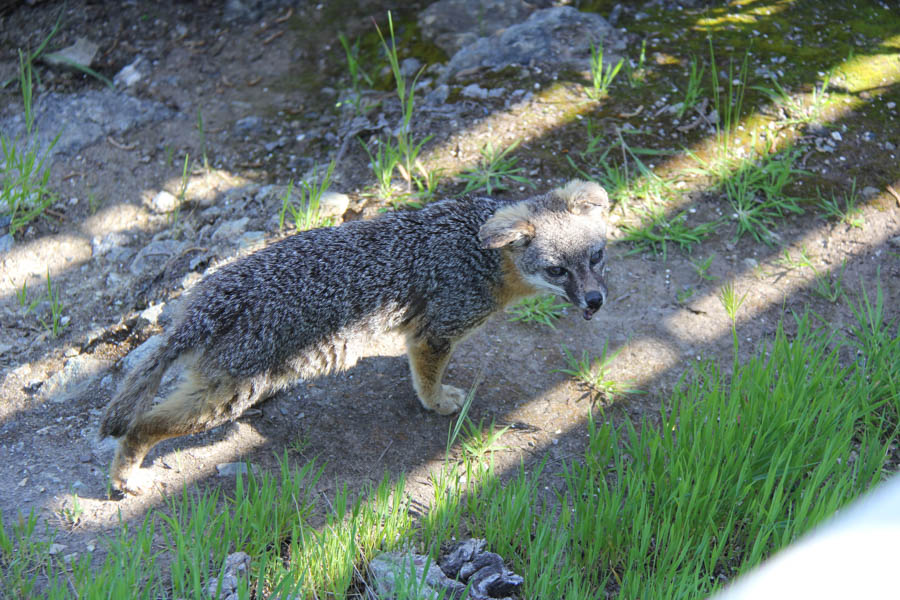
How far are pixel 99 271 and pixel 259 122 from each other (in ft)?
6.10

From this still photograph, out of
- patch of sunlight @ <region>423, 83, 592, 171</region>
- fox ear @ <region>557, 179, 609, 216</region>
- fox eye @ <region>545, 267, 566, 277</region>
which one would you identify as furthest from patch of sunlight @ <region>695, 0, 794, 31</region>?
fox eye @ <region>545, 267, 566, 277</region>

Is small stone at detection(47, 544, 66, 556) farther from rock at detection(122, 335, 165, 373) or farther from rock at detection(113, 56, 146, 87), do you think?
rock at detection(113, 56, 146, 87)

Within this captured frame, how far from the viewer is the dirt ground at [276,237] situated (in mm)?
4098

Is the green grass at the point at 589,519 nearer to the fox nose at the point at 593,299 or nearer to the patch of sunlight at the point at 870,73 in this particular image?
the fox nose at the point at 593,299

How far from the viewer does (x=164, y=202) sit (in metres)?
5.62

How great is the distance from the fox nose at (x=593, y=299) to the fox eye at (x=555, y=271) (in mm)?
206

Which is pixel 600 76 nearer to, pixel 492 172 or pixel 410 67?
pixel 492 172

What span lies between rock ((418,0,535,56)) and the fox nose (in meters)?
3.47

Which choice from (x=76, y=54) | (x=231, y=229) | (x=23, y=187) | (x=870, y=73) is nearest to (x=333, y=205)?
(x=231, y=229)

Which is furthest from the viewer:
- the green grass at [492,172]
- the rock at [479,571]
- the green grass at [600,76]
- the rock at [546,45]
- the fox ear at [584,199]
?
the rock at [546,45]

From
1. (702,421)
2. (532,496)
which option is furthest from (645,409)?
(532,496)

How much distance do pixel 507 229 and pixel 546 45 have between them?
3.14 meters

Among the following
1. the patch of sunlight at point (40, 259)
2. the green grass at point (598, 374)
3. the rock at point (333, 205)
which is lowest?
the green grass at point (598, 374)

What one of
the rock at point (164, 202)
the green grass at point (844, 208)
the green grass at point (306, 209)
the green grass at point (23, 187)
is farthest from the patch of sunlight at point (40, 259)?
the green grass at point (844, 208)
